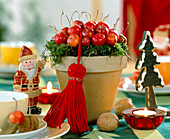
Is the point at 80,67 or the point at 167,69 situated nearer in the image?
the point at 80,67

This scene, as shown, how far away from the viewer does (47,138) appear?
2.19ft

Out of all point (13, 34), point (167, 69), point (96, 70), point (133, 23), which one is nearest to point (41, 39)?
point (13, 34)

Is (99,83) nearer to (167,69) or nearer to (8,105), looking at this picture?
(8,105)

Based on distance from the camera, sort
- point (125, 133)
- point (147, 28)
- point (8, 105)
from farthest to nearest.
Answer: point (147, 28), point (125, 133), point (8, 105)

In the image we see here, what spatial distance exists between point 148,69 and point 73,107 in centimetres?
24

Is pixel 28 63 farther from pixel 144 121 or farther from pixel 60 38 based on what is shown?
pixel 144 121

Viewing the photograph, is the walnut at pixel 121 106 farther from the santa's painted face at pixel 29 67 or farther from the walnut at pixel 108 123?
the santa's painted face at pixel 29 67

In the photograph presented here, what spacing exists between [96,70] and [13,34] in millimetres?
4026

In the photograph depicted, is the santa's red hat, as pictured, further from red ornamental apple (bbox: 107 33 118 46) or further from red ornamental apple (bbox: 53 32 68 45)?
red ornamental apple (bbox: 107 33 118 46)

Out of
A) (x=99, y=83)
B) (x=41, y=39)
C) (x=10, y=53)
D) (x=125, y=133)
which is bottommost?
(x=125, y=133)

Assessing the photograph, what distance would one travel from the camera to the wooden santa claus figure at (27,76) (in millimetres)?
856

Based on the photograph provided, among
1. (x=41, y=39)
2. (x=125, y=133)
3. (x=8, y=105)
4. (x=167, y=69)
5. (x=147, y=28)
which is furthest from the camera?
(x=41, y=39)

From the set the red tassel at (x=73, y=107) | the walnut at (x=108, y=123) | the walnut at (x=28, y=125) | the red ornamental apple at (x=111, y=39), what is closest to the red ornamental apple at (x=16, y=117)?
the walnut at (x=28, y=125)

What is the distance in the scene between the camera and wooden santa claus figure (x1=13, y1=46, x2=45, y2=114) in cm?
86
